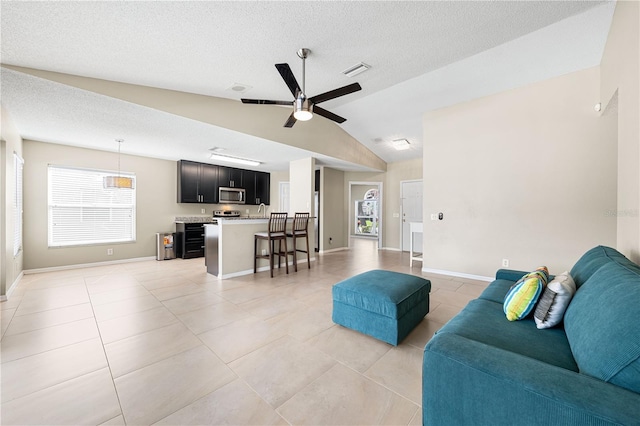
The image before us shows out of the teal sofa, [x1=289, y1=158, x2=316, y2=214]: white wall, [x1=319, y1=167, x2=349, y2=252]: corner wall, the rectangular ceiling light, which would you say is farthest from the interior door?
the teal sofa

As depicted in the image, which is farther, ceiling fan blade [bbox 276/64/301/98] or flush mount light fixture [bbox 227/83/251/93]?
flush mount light fixture [bbox 227/83/251/93]

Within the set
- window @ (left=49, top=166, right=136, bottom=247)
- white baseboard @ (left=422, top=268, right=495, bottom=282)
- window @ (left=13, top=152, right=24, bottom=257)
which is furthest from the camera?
window @ (left=49, top=166, right=136, bottom=247)

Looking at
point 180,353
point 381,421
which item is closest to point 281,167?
point 180,353

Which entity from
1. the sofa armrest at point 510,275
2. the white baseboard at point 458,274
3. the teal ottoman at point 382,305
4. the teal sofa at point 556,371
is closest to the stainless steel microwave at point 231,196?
the white baseboard at point 458,274

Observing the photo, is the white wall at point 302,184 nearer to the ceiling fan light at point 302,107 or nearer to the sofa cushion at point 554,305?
the ceiling fan light at point 302,107

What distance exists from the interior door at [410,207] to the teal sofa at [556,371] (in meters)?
5.64

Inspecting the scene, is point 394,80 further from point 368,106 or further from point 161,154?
point 161,154

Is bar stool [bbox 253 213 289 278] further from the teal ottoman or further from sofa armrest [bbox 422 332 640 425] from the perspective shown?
sofa armrest [bbox 422 332 640 425]

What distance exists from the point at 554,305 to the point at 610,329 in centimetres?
66

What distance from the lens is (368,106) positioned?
4566 millimetres

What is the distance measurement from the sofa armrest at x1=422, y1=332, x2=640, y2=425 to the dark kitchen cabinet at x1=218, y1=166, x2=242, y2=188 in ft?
21.4

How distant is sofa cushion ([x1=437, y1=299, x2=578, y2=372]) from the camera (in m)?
1.25

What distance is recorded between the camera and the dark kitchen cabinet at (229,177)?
6734mm

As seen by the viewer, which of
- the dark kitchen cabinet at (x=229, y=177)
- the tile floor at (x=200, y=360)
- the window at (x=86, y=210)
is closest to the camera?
the tile floor at (x=200, y=360)
